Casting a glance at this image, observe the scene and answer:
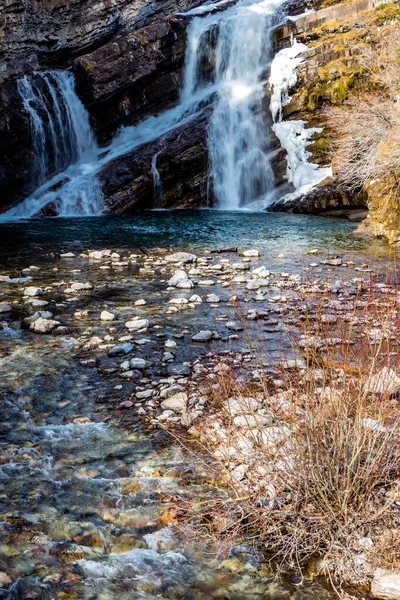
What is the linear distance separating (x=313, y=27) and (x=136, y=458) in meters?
34.4

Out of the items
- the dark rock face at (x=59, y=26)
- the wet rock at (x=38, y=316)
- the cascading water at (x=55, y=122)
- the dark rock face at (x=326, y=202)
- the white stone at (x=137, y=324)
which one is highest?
the dark rock face at (x=59, y=26)

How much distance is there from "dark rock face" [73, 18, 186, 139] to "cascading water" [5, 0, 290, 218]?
2.10 feet

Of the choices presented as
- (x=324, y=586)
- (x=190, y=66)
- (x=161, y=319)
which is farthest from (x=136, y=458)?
(x=190, y=66)

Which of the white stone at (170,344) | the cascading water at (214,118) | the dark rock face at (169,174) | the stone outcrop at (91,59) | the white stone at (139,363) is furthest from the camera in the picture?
the stone outcrop at (91,59)

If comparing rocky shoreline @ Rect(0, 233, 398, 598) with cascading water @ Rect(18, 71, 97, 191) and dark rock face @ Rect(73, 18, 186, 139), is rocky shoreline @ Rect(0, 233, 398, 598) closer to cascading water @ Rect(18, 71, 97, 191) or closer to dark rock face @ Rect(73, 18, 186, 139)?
cascading water @ Rect(18, 71, 97, 191)

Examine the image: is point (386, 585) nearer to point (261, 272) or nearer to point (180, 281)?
point (180, 281)

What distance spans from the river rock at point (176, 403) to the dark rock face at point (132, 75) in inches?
1154

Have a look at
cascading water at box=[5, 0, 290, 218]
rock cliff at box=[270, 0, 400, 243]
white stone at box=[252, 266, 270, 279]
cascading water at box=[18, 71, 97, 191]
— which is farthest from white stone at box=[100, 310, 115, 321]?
cascading water at box=[18, 71, 97, 191]

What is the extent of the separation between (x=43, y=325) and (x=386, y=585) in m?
6.06

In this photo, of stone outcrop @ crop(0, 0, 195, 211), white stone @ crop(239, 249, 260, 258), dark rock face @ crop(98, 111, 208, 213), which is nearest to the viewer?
white stone @ crop(239, 249, 260, 258)

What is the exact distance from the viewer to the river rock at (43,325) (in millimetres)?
7701

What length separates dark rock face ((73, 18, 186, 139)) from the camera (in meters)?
31.1

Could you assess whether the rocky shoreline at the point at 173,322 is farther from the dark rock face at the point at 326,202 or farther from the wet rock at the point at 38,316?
the dark rock face at the point at 326,202

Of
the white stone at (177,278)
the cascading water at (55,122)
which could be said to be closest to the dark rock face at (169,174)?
the cascading water at (55,122)
